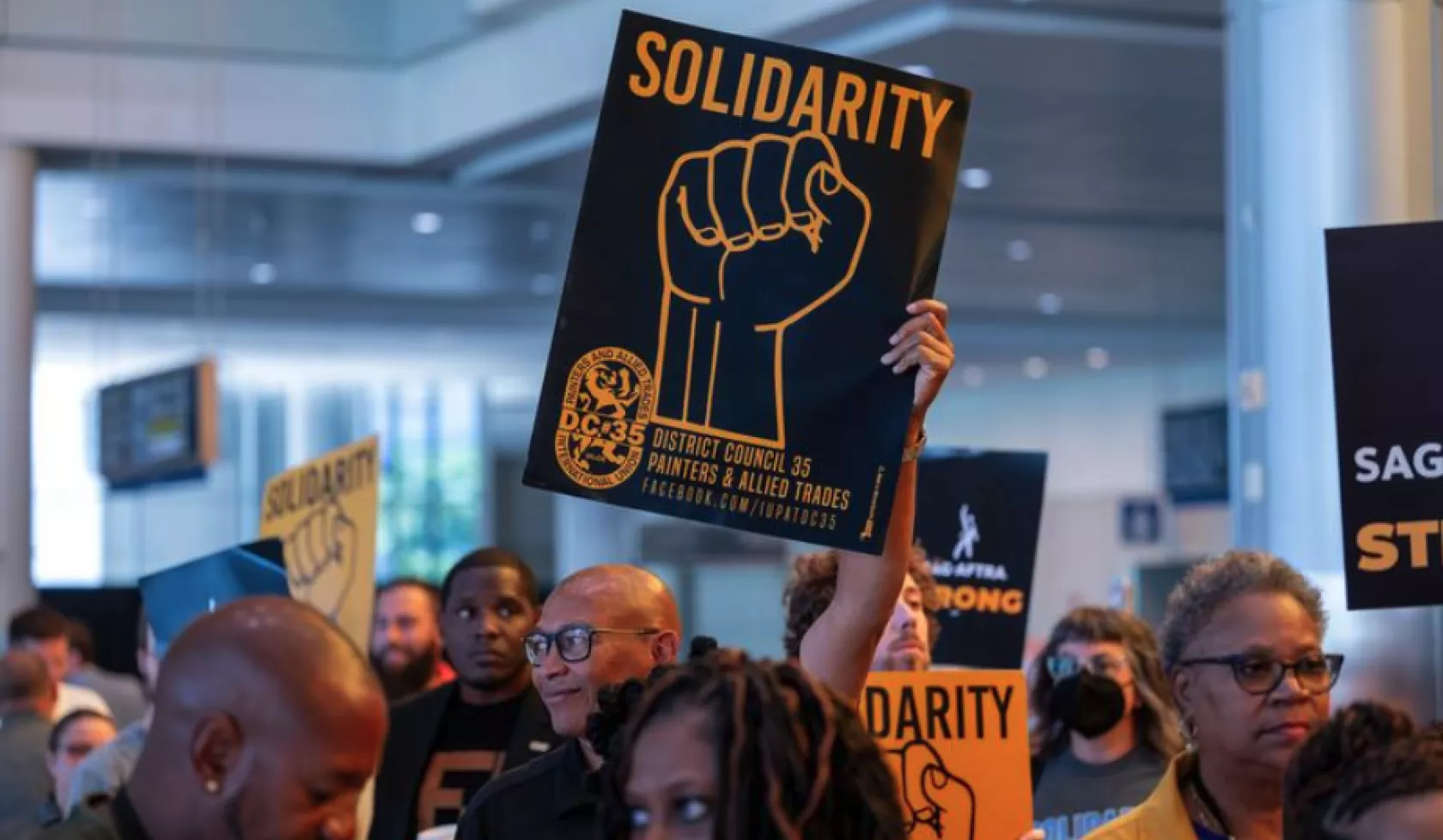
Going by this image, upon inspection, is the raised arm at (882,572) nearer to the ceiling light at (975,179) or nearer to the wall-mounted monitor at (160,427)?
the wall-mounted monitor at (160,427)

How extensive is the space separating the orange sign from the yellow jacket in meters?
0.59

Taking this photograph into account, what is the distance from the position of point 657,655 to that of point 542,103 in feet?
29.8

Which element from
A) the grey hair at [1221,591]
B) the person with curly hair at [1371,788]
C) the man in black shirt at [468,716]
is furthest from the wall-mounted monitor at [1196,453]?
the person with curly hair at [1371,788]

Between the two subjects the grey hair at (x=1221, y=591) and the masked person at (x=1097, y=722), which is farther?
the masked person at (x=1097, y=722)

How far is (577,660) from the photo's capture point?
161 inches

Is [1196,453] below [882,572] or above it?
above

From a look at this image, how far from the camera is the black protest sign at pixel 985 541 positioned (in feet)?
19.4

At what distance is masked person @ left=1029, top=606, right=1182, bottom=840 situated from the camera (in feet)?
17.8

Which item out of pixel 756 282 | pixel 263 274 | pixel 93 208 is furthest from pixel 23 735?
pixel 263 274

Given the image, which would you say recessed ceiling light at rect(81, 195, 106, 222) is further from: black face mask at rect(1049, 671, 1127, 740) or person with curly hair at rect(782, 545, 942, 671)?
person with curly hair at rect(782, 545, 942, 671)

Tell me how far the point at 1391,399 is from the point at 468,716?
9.10 feet

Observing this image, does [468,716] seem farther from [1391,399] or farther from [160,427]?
[160,427]

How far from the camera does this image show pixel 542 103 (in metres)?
12.9

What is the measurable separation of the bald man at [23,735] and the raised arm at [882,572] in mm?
4887
